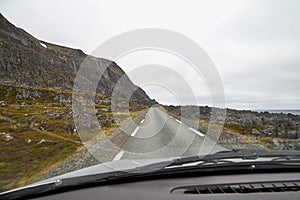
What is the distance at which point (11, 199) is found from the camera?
256 cm

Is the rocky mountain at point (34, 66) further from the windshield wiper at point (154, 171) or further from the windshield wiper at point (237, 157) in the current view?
the windshield wiper at point (154, 171)

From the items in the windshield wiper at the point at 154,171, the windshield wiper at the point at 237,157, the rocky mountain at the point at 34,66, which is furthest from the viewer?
the rocky mountain at the point at 34,66

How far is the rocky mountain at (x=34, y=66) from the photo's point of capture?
115 m

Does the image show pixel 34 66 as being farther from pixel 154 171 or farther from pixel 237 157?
pixel 154 171

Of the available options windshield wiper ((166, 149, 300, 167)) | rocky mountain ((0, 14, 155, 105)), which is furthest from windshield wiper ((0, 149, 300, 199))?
rocky mountain ((0, 14, 155, 105))

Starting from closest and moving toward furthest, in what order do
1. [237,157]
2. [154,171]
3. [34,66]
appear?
[154,171], [237,157], [34,66]

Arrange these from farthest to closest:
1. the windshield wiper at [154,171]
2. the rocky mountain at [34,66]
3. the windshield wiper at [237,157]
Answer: the rocky mountain at [34,66]
the windshield wiper at [237,157]
the windshield wiper at [154,171]

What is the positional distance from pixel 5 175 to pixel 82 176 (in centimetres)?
427

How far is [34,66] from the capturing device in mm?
132250

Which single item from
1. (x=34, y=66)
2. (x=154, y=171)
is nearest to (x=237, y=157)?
(x=154, y=171)

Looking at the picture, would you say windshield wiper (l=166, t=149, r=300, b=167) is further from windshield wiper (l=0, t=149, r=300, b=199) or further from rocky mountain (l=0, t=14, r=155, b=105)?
rocky mountain (l=0, t=14, r=155, b=105)

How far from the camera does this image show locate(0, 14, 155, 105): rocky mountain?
115 meters

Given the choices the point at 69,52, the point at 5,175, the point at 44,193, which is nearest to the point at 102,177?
the point at 44,193

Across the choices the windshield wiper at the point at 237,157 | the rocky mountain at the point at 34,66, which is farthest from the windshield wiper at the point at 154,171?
the rocky mountain at the point at 34,66
